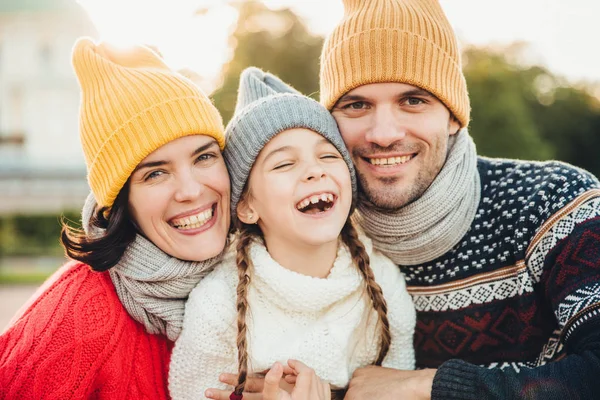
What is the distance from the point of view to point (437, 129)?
3203mm

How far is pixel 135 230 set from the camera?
9.87 ft

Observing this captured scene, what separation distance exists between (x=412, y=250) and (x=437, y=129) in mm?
679

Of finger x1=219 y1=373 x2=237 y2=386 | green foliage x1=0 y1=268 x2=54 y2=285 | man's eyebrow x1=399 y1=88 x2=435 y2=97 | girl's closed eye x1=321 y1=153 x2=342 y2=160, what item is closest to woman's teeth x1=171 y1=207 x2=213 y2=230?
girl's closed eye x1=321 y1=153 x2=342 y2=160

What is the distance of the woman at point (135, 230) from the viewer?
2742mm

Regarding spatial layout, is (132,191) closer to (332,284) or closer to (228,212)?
(228,212)

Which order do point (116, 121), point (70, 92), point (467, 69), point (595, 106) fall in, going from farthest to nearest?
point (595, 106) < point (70, 92) < point (467, 69) < point (116, 121)

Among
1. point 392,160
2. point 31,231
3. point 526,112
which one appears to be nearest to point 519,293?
point 392,160

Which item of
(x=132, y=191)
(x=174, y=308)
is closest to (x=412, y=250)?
(x=174, y=308)

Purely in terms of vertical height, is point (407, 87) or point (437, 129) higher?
point (407, 87)

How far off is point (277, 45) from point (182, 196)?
882 inches

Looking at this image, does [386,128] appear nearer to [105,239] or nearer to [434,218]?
[434,218]

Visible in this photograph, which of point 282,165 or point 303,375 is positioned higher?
point 282,165

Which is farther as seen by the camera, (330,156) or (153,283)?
(330,156)

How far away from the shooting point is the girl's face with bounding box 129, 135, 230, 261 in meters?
2.86
